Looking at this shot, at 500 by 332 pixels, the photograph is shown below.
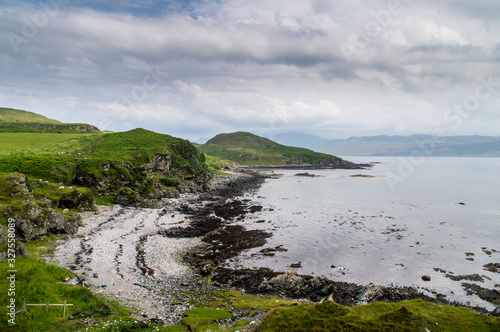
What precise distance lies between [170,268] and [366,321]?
24133mm

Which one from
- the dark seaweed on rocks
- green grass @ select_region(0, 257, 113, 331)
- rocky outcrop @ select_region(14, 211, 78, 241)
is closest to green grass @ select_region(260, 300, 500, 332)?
the dark seaweed on rocks

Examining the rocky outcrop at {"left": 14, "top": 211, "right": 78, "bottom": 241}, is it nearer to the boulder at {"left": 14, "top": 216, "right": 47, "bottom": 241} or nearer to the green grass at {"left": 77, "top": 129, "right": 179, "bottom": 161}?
the boulder at {"left": 14, "top": 216, "right": 47, "bottom": 241}

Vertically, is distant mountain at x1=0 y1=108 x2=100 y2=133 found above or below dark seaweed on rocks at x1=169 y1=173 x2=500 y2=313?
above

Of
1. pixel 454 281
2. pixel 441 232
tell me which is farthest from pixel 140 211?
pixel 441 232

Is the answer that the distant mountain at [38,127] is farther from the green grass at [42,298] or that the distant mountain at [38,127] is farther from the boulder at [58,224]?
the green grass at [42,298]

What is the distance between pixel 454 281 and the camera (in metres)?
30.2

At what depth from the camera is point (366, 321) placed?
13414mm

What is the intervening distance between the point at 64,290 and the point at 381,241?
150 feet

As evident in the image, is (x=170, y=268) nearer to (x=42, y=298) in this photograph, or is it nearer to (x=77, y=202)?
(x=42, y=298)

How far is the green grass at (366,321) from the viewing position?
13203 millimetres

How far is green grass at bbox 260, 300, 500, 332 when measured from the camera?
520 inches

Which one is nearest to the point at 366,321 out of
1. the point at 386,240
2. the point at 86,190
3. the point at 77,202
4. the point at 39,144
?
the point at 386,240

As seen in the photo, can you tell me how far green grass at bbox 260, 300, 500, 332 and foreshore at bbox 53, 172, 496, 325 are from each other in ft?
29.3

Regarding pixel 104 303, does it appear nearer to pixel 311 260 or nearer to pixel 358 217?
pixel 311 260
